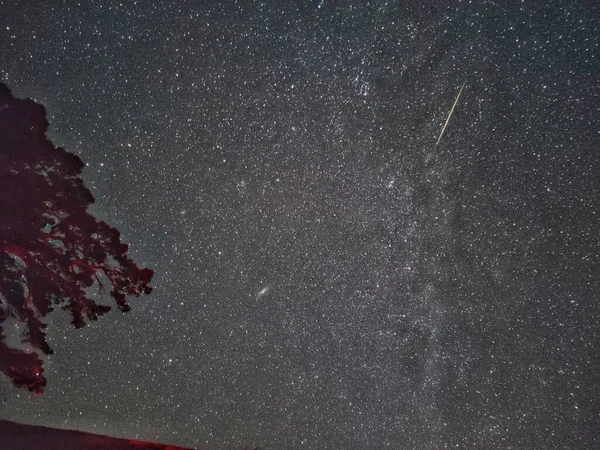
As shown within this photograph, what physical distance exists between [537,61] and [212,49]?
2.89 ft

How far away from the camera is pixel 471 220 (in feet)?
4.58

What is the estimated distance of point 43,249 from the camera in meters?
1.62

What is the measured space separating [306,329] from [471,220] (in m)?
0.61

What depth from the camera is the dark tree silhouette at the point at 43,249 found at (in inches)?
60.2

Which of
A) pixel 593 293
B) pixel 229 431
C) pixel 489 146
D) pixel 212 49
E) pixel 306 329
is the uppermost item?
pixel 212 49

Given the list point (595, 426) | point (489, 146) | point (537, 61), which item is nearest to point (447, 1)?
point (537, 61)

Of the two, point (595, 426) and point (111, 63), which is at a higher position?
point (111, 63)

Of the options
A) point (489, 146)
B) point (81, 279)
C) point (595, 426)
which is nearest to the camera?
point (489, 146)

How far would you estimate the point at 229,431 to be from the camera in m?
1.65

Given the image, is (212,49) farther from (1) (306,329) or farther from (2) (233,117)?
(1) (306,329)

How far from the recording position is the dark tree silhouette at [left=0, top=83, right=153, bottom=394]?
1.53m

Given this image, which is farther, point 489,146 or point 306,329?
point 306,329

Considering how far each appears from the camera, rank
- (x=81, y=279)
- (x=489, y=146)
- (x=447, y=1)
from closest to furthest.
Answer: (x=447, y=1) → (x=489, y=146) → (x=81, y=279)

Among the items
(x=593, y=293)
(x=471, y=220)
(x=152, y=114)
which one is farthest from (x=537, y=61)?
(x=152, y=114)
